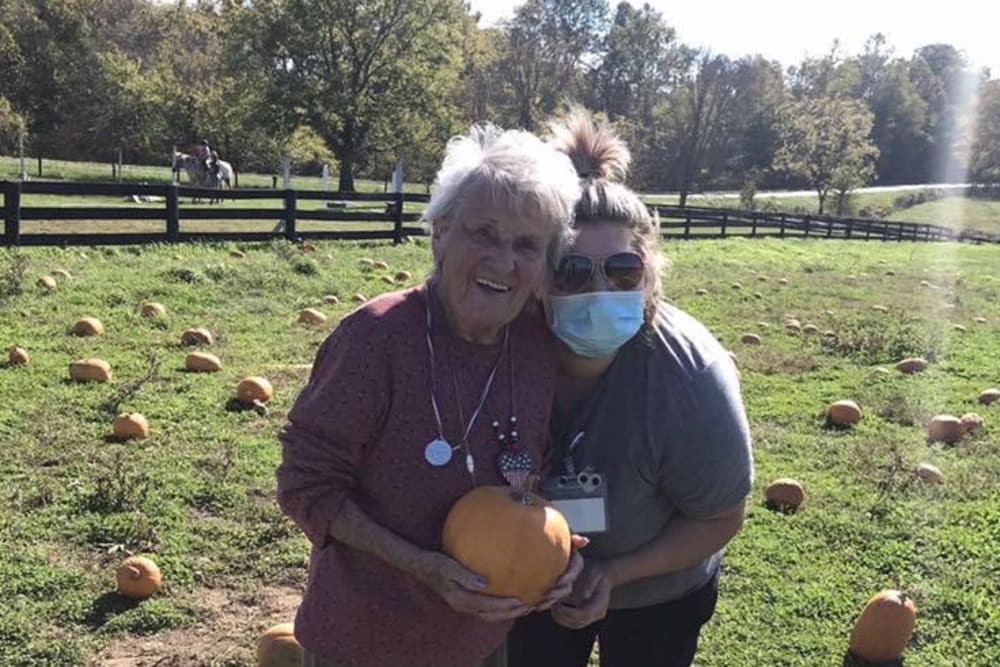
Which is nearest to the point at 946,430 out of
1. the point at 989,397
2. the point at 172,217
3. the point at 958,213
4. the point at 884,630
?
the point at 989,397

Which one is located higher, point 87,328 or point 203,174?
point 203,174

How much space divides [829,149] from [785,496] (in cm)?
5784

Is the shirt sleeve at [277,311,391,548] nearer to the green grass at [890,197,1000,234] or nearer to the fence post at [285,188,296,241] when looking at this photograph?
the fence post at [285,188,296,241]

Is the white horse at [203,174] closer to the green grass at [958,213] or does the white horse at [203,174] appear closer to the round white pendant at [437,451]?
the round white pendant at [437,451]

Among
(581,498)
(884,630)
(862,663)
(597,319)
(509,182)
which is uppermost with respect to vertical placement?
(509,182)

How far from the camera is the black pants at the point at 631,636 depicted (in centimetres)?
263

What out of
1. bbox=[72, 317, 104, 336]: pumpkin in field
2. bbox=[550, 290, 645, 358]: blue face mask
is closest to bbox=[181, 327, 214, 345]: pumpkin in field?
bbox=[72, 317, 104, 336]: pumpkin in field

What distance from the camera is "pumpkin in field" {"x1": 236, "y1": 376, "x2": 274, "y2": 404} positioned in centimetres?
683

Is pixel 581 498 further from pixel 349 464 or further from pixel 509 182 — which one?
pixel 509 182

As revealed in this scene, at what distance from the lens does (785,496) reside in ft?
18.1

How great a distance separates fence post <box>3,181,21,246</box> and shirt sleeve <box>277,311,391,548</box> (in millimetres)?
12358

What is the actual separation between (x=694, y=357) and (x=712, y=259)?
20.4 meters

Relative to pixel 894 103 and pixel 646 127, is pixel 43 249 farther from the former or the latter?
pixel 894 103

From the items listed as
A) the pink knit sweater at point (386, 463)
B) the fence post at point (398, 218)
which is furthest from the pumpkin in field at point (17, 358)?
the fence post at point (398, 218)
